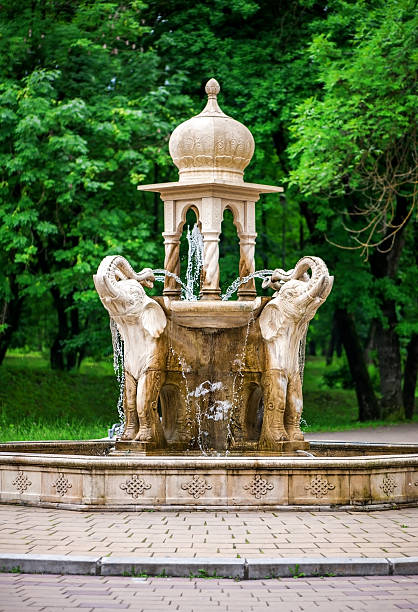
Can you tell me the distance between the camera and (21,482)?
1222 centimetres

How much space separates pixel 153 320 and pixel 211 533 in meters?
4.62

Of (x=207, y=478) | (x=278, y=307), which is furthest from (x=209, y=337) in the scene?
(x=207, y=478)

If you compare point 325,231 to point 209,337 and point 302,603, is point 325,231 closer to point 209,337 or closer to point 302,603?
point 209,337

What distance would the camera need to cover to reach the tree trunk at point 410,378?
3197 centimetres

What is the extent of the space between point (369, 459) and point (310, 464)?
27.0 inches

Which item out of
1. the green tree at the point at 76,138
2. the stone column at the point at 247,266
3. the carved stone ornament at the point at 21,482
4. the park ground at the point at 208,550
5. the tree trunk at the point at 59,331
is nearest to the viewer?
the park ground at the point at 208,550

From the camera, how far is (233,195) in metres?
15.4

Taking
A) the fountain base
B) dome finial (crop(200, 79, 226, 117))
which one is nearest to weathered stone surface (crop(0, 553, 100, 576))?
the fountain base

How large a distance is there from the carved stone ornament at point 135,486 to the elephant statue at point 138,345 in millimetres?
2413

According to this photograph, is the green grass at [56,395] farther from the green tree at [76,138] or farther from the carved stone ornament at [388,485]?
the carved stone ornament at [388,485]

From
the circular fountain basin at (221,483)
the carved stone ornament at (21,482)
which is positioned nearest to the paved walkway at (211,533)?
the circular fountain basin at (221,483)

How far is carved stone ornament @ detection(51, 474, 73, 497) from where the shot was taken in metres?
11.8

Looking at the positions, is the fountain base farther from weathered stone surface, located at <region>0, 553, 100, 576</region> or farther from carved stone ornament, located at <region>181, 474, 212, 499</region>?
weathered stone surface, located at <region>0, 553, 100, 576</region>

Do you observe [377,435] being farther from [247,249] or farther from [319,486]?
[319,486]
